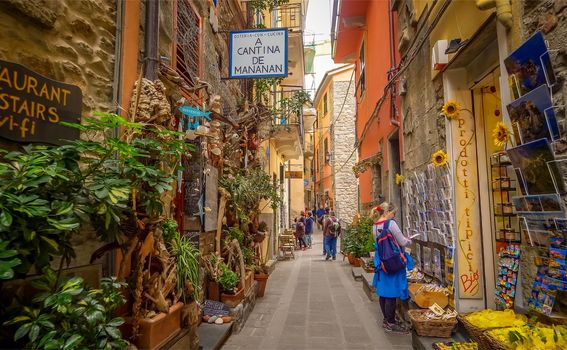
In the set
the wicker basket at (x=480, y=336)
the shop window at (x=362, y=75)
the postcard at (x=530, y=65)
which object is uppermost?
the shop window at (x=362, y=75)

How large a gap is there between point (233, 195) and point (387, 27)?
5.12 metres

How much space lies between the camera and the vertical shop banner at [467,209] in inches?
174

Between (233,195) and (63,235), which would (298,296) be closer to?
(233,195)

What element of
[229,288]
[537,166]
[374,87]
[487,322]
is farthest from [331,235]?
[537,166]

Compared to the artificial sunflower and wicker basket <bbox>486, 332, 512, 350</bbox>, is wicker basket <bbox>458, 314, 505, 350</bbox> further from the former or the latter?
the artificial sunflower

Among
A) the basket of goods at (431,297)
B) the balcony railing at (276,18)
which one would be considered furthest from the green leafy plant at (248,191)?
the balcony railing at (276,18)

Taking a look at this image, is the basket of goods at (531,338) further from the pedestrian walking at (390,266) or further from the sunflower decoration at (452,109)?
the sunflower decoration at (452,109)

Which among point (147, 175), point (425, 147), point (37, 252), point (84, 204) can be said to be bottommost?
point (37, 252)

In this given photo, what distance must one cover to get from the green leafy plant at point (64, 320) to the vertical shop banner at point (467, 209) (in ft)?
12.6

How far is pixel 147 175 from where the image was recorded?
100 inches

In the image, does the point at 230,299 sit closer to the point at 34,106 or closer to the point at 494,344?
the point at 494,344

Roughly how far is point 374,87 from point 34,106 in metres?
9.00

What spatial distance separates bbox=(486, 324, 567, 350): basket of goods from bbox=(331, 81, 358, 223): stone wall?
1909 centimetres

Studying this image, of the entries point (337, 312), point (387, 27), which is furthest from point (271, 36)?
point (337, 312)
